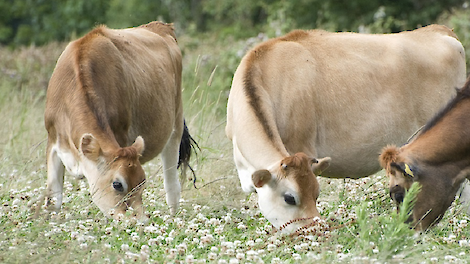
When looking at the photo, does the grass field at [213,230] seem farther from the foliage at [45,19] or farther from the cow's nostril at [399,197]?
the foliage at [45,19]

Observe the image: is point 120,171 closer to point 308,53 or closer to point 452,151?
point 308,53

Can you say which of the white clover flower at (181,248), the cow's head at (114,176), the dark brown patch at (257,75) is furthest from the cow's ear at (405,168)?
the cow's head at (114,176)

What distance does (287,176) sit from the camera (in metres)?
5.39

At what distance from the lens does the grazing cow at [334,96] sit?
590 centimetres

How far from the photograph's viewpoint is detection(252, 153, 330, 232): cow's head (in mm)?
5328

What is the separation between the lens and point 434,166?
5234 mm

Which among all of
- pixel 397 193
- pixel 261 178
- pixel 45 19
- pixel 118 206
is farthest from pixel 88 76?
pixel 45 19

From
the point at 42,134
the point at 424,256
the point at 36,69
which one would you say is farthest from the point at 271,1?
the point at 424,256

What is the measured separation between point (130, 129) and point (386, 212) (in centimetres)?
251

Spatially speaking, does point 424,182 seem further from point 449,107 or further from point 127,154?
point 127,154

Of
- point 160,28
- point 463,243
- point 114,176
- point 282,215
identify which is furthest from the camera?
point 160,28

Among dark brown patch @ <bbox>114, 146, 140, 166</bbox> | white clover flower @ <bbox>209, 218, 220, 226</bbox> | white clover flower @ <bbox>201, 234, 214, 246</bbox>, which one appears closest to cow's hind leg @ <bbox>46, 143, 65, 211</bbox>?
dark brown patch @ <bbox>114, 146, 140, 166</bbox>

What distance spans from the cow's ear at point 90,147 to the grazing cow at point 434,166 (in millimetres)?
2226

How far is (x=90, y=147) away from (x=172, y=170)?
7.13 ft
